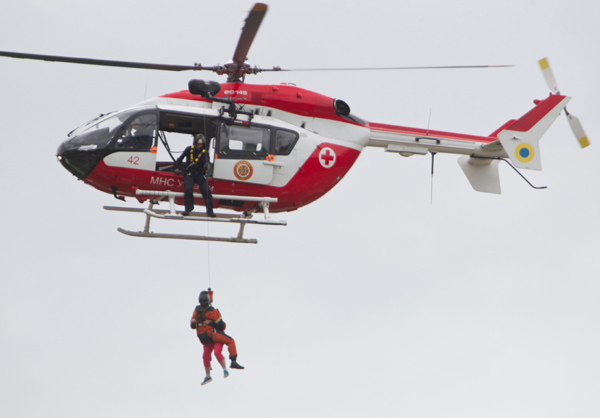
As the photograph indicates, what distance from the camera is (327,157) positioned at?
1636 cm

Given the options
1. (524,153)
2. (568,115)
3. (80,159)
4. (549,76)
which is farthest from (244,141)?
(568,115)

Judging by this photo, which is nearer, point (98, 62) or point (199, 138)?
point (98, 62)

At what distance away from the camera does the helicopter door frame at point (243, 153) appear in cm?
1538

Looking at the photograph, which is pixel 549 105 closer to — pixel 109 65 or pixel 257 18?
pixel 257 18

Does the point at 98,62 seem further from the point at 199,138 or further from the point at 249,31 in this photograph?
the point at 249,31

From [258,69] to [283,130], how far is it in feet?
3.16

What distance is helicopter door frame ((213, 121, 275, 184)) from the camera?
15375 millimetres

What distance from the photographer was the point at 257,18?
1433 cm

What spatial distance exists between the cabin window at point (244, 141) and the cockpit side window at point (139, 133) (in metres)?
0.97

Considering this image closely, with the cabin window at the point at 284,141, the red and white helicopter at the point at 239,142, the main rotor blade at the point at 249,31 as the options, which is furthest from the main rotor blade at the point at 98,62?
the cabin window at the point at 284,141

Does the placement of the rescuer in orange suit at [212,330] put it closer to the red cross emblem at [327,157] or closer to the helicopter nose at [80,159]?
the helicopter nose at [80,159]

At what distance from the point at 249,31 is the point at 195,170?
2080 millimetres

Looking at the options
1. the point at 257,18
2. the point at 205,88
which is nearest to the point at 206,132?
the point at 205,88

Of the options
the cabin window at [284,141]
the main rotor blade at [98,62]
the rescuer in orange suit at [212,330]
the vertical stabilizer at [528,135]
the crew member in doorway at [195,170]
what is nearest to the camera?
the main rotor blade at [98,62]
